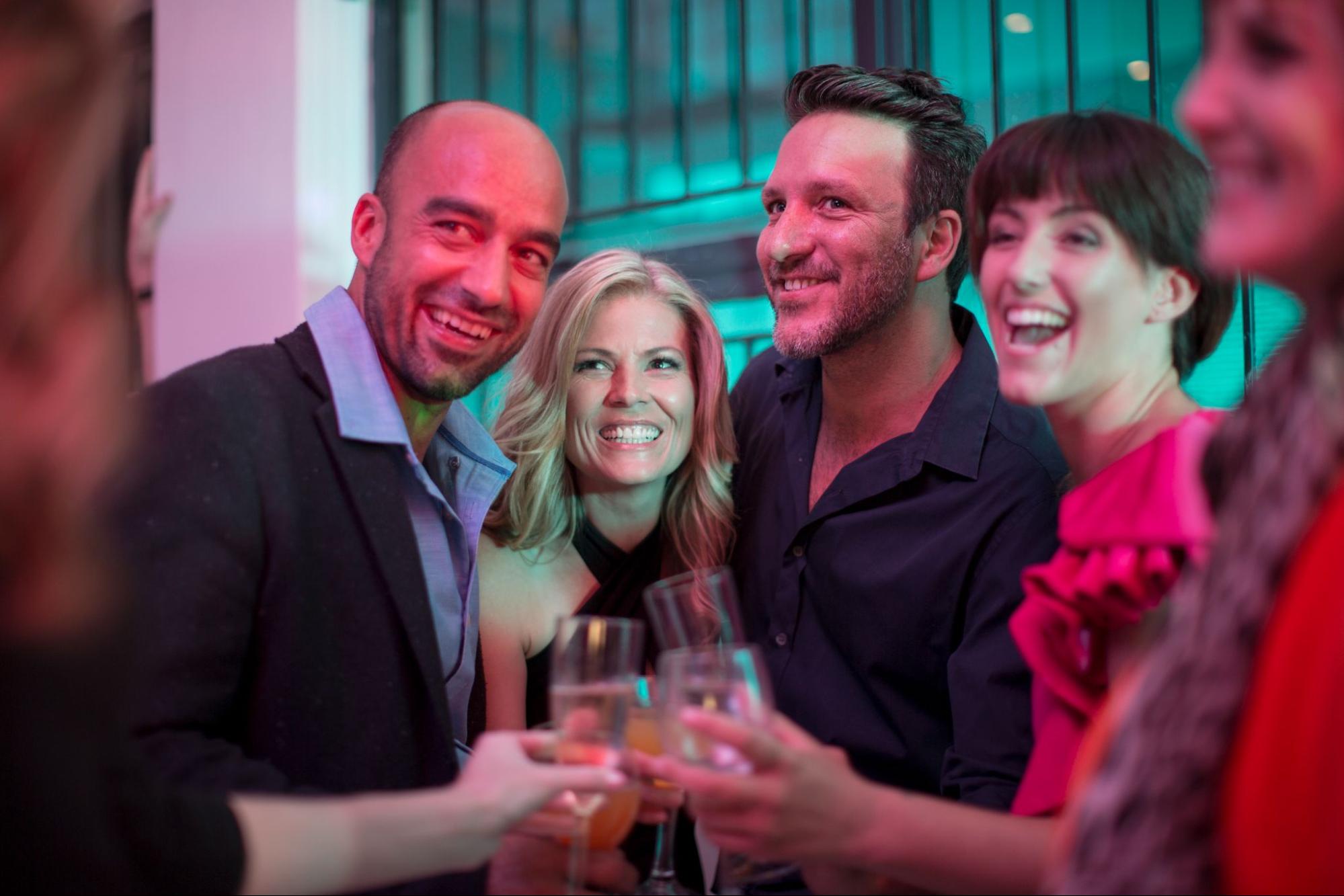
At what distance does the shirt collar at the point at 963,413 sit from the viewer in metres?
1.98

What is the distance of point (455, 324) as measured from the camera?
187 cm

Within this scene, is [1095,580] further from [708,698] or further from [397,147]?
[397,147]

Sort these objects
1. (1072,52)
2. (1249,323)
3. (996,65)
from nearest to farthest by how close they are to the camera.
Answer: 1. (1249,323)
2. (1072,52)
3. (996,65)

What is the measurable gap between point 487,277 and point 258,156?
6.71ft

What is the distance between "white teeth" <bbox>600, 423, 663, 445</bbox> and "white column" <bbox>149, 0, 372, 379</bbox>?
1.67 metres

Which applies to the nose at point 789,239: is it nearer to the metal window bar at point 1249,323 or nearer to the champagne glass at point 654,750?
the metal window bar at point 1249,323

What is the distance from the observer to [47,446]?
2.54 feet

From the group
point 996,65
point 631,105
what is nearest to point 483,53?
point 631,105

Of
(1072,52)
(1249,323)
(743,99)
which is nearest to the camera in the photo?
(1249,323)

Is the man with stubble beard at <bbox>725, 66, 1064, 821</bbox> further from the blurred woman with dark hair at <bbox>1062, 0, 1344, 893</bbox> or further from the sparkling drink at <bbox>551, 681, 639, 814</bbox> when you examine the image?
the blurred woman with dark hair at <bbox>1062, 0, 1344, 893</bbox>

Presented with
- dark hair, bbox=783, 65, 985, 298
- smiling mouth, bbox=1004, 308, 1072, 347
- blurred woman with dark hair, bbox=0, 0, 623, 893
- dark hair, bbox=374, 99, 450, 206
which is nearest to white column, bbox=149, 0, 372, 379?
dark hair, bbox=374, 99, 450, 206

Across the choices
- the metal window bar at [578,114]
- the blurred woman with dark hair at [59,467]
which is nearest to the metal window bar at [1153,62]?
the metal window bar at [578,114]

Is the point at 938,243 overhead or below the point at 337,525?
overhead

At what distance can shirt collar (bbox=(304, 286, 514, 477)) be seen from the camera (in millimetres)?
1637
